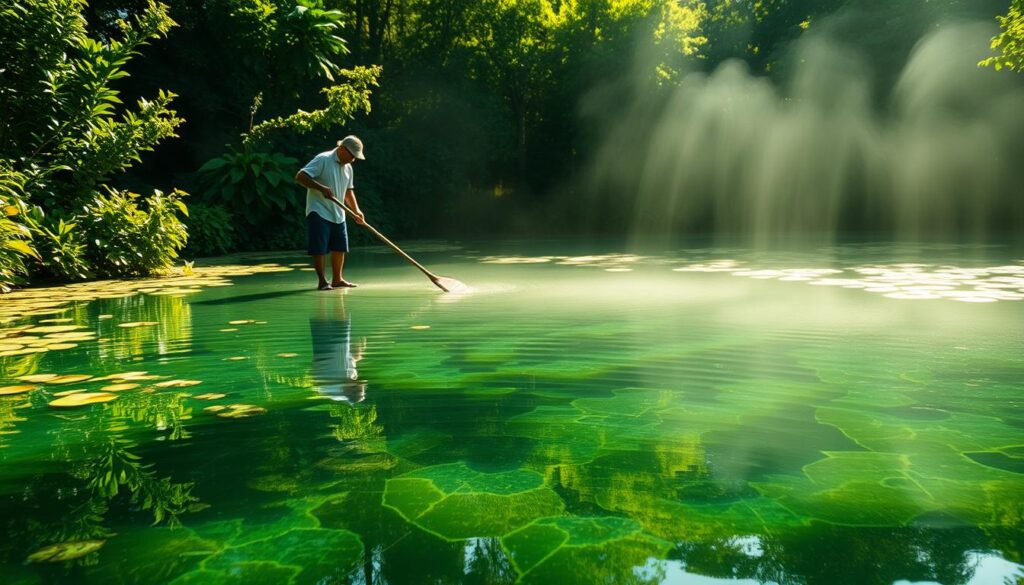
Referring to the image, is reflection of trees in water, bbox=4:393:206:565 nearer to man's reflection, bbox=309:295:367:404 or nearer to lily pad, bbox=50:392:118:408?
lily pad, bbox=50:392:118:408

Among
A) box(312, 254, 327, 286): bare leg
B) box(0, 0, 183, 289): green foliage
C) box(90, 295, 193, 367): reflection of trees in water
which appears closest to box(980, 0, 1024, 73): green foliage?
box(312, 254, 327, 286): bare leg

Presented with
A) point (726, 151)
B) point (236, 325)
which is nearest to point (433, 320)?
point (236, 325)

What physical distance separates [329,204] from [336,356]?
3.90 metres

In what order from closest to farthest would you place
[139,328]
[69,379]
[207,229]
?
1. [69,379]
2. [139,328]
3. [207,229]

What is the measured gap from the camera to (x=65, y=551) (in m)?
1.65

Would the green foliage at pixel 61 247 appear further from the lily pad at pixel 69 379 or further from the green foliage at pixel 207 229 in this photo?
the lily pad at pixel 69 379

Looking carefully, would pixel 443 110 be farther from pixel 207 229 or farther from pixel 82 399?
pixel 82 399

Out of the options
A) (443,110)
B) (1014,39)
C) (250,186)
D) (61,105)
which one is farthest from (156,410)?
(443,110)

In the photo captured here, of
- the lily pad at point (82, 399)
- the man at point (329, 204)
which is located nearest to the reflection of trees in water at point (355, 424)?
the lily pad at point (82, 399)

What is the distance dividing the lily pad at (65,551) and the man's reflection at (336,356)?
4.27 ft

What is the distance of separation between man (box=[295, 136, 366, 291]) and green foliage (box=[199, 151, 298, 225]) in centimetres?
728

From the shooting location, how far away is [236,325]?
4.99 meters

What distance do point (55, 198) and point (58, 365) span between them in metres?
5.84

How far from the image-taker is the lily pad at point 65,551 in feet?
5.30
